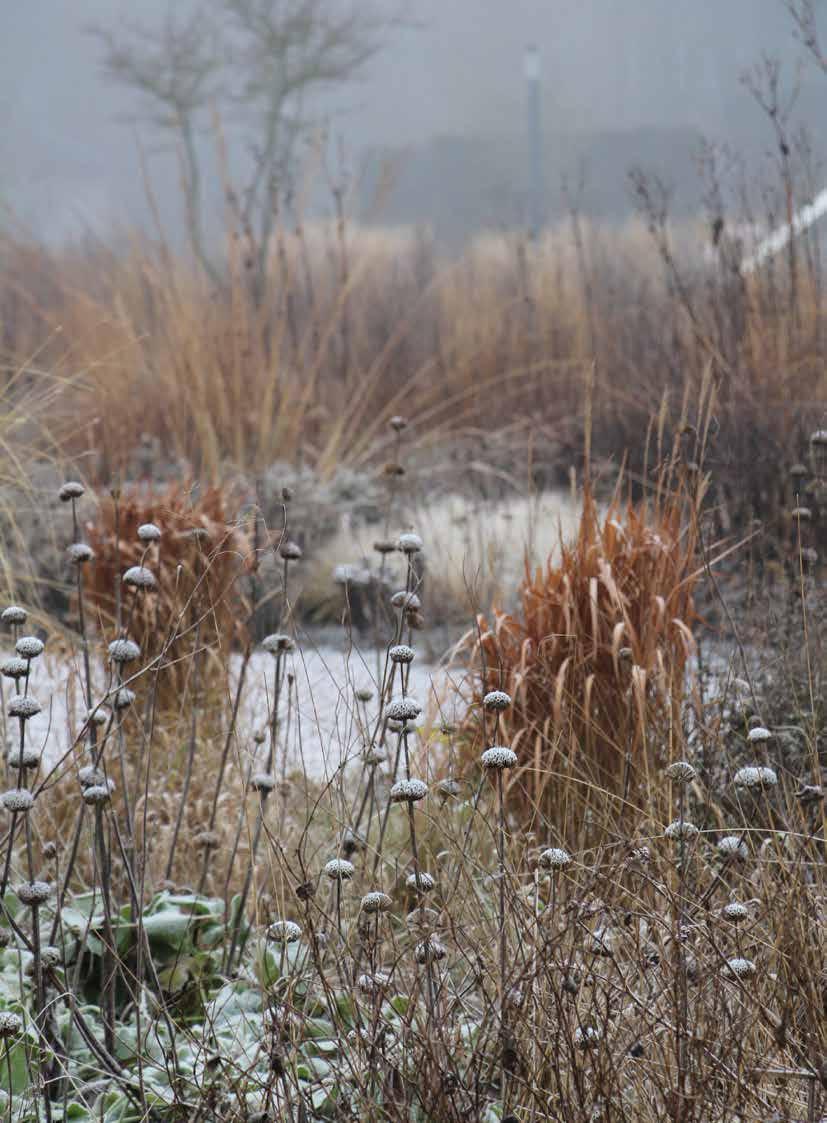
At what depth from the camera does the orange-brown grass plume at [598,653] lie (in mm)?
2158

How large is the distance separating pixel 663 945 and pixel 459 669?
1988 mm

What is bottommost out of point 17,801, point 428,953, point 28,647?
point 428,953

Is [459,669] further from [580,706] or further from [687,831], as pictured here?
[687,831]

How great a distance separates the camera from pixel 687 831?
131cm

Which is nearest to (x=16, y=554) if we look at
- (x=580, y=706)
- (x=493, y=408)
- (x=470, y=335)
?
(x=580, y=706)

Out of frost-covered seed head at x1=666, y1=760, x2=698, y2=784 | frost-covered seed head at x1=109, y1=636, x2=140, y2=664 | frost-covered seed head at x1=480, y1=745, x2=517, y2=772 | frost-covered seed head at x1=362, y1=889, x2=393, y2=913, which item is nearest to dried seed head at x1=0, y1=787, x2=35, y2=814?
frost-covered seed head at x1=109, y1=636, x2=140, y2=664

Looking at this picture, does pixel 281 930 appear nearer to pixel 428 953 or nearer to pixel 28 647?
pixel 428 953

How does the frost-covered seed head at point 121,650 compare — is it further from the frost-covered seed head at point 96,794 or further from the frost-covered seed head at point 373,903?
the frost-covered seed head at point 373,903

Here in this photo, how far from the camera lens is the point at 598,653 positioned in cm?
228

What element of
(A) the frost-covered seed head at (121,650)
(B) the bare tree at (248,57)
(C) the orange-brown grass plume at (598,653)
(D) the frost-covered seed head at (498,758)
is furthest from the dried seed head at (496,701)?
(B) the bare tree at (248,57)

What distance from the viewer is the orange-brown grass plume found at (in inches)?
85.0

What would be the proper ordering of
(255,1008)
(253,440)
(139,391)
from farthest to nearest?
(139,391) → (253,440) → (255,1008)

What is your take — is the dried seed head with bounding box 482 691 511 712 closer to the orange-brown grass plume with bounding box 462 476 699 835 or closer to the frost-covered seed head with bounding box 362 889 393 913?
the frost-covered seed head with bounding box 362 889 393 913

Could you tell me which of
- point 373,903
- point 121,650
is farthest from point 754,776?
point 121,650
